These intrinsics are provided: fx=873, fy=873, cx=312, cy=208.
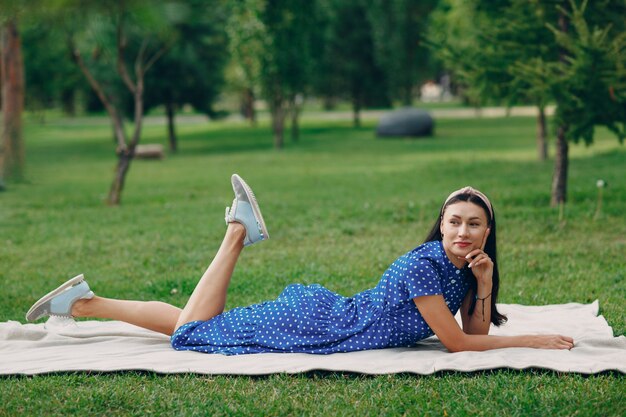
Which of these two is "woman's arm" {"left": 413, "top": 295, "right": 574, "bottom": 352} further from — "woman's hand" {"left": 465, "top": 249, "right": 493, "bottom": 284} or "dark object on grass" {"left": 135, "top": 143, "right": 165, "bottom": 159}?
"dark object on grass" {"left": 135, "top": 143, "right": 165, "bottom": 159}

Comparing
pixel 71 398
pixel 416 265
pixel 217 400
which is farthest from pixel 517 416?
pixel 71 398

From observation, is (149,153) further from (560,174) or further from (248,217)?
(248,217)

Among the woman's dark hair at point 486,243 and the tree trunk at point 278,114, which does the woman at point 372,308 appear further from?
the tree trunk at point 278,114

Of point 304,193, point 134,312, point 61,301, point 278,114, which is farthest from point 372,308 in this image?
point 278,114

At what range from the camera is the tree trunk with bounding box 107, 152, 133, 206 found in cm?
1215

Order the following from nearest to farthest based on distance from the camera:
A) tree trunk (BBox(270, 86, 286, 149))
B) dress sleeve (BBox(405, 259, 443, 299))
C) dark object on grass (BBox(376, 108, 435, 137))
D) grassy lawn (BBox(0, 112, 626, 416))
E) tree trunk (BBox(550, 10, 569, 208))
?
1. grassy lawn (BBox(0, 112, 626, 416))
2. dress sleeve (BBox(405, 259, 443, 299))
3. tree trunk (BBox(550, 10, 569, 208))
4. tree trunk (BBox(270, 86, 286, 149))
5. dark object on grass (BBox(376, 108, 435, 137))

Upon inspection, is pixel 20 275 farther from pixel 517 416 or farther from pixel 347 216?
pixel 517 416

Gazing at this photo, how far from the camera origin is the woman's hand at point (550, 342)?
4.73 metres

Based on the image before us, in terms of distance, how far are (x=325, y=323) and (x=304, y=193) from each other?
849 centimetres

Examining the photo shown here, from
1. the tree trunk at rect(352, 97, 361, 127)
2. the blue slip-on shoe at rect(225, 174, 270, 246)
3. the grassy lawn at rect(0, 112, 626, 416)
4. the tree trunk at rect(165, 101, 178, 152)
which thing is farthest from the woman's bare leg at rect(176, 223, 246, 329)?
the tree trunk at rect(352, 97, 361, 127)

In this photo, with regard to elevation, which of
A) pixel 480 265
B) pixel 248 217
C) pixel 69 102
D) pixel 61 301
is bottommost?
pixel 61 301

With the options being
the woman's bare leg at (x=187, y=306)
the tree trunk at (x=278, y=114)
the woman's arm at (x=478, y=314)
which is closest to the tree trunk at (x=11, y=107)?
the tree trunk at (x=278, y=114)

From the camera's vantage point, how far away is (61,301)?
195 inches

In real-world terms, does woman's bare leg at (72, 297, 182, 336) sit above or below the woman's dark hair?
below
